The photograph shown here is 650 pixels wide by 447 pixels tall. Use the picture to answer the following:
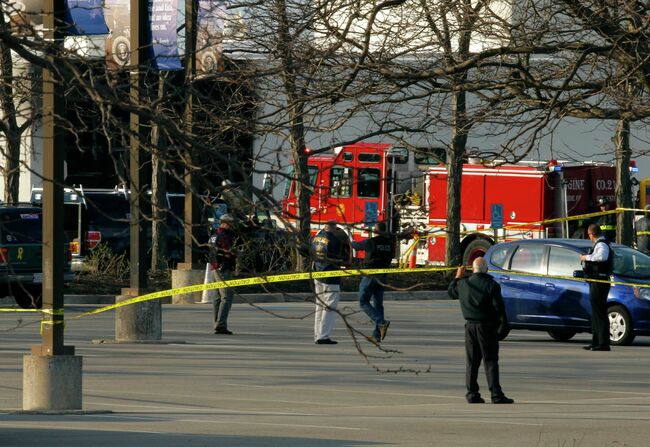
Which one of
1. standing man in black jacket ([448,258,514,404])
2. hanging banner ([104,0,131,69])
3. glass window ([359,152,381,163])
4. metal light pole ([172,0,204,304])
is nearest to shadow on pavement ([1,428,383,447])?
metal light pole ([172,0,204,304])

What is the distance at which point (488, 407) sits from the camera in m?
13.8

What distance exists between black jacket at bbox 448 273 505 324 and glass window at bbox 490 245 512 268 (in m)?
8.04

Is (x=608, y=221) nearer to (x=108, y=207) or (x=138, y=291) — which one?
(x=108, y=207)

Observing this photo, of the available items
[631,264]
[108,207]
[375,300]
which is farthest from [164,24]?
[108,207]

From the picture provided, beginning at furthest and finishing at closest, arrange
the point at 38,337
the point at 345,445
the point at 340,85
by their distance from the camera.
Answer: the point at 38,337
the point at 340,85
the point at 345,445

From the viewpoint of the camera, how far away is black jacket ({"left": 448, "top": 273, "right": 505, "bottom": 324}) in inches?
560

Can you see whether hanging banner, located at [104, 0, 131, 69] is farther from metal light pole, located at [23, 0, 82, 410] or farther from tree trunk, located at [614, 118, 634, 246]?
tree trunk, located at [614, 118, 634, 246]

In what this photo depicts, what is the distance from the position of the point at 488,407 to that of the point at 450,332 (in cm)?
934

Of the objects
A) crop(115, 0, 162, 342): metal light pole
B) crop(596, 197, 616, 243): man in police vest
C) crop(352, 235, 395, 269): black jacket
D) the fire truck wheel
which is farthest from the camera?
crop(596, 197, 616, 243): man in police vest

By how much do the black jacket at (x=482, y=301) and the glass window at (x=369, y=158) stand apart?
21.5 m

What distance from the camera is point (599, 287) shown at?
800 inches

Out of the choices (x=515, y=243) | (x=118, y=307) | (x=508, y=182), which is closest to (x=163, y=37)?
(x=118, y=307)

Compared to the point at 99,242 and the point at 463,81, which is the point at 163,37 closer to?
the point at 463,81

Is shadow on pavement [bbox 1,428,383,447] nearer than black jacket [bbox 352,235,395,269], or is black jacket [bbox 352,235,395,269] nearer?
shadow on pavement [bbox 1,428,383,447]
